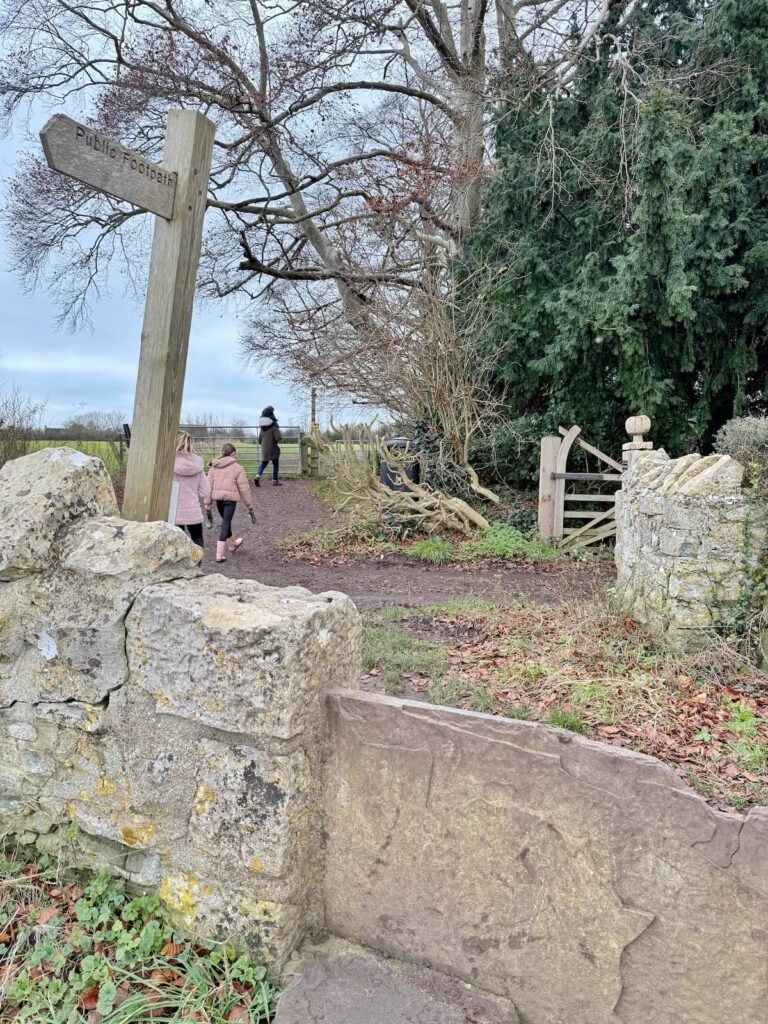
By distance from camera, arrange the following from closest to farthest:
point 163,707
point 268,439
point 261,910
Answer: point 261,910
point 163,707
point 268,439

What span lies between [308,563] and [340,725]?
7.11 meters

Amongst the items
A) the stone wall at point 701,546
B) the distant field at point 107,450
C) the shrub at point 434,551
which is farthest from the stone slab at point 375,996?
the distant field at point 107,450

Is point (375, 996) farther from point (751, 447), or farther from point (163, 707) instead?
point (751, 447)

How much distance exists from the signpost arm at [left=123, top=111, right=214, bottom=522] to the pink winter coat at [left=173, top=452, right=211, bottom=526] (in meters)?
4.13

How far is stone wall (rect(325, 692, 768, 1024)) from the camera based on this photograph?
1573mm

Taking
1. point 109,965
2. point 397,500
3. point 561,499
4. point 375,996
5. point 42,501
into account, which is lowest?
point 109,965

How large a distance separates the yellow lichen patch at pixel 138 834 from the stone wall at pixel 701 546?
3830 millimetres

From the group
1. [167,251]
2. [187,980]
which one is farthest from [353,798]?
[167,251]

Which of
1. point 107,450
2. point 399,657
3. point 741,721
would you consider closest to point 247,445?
point 107,450

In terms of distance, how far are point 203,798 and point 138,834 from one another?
0.33m

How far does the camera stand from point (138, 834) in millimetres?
2031

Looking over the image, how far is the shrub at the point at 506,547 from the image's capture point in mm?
8678

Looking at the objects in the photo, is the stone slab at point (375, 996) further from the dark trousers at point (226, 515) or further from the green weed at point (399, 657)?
the dark trousers at point (226, 515)

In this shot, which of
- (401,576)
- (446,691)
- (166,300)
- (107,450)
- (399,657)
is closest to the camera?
(166,300)
